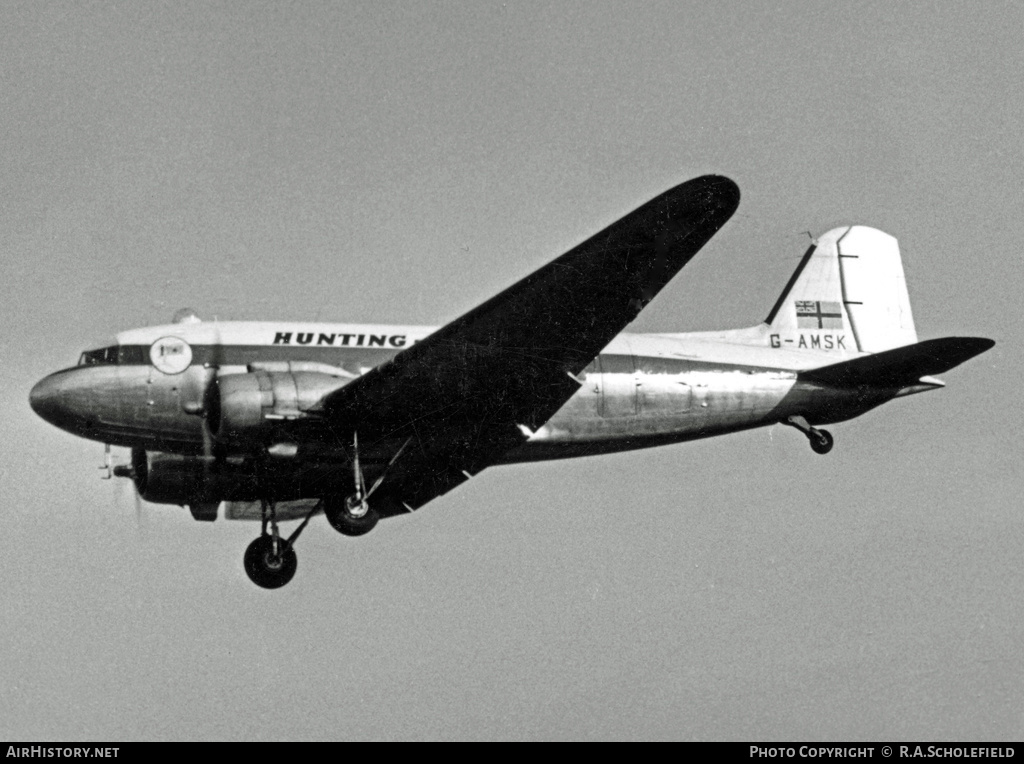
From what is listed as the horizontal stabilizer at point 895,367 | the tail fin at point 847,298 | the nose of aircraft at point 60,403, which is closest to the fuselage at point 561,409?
the nose of aircraft at point 60,403

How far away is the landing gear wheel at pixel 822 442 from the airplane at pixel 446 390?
0.7 inches

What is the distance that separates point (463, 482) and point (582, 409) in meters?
1.95

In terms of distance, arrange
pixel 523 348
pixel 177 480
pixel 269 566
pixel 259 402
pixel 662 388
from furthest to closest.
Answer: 1. pixel 662 388
2. pixel 177 480
3. pixel 269 566
4. pixel 523 348
5. pixel 259 402

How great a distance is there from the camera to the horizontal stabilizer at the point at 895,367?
57.7 feet

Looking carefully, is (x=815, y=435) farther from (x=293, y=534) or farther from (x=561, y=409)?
(x=293, y=534)

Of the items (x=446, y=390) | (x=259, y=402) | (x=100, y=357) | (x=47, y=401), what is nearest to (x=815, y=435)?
(x=446, y=390)

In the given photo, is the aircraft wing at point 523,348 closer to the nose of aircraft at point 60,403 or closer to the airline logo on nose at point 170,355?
the airline logo on nose at point 170,355

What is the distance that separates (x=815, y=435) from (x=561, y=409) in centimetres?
350

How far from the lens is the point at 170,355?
16453 mm

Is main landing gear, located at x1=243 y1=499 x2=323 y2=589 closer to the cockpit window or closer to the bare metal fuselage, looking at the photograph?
the bare metal fuselage

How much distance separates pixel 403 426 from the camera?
16.4m

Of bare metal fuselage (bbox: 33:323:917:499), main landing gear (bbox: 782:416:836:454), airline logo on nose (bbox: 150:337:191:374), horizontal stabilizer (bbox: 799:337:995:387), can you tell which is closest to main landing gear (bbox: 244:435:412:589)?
bare metal fuselage (bbox: 33:323:917:499)

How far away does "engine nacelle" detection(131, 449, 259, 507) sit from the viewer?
1711 cm
